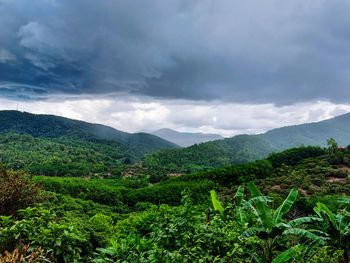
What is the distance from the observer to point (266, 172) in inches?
3408

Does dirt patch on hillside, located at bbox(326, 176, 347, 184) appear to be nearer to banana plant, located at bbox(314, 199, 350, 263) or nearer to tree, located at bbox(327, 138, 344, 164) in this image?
tree, located at bbox(327, 138, 344, 164)

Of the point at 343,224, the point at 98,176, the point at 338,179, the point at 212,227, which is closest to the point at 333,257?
the point at 343,224

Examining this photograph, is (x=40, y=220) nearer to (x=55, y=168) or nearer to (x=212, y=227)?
(x=212, y=227)

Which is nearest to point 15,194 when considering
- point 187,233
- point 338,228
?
point 187,233

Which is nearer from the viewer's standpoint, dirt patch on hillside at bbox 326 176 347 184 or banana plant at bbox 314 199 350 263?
banana plant at bbox 314 199 350 263

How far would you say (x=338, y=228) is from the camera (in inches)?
464

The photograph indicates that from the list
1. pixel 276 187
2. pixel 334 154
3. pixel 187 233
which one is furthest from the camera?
pixel 334 154

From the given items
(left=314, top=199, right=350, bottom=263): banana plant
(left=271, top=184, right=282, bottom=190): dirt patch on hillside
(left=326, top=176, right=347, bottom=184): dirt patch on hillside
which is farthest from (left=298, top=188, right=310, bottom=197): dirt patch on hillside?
(left=314, top=199, right=350, bottom=263): banana plant

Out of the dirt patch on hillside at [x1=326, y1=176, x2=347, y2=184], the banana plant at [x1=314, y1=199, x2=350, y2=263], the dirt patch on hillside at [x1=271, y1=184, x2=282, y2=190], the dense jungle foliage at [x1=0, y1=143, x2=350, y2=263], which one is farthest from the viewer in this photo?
the dirt patch on hillside at [x1=326, y1=176, x2=347, y2=184]

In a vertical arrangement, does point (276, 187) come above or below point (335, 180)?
below

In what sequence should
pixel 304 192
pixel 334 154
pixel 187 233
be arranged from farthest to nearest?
pixel 334 154
pixel 304 192
pixel 187 233

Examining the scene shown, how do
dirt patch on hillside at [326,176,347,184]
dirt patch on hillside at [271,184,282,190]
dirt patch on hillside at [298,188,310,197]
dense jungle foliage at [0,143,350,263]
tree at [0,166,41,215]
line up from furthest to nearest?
dirt patch on hillside at [326,176,347,184] → dirt patch on hillside at [271,184,282,190] → dirt patch on hillside at [298,188,310,197] → tree at [0,166,41,215] → dense jungle foliage at [0,143,350,263]

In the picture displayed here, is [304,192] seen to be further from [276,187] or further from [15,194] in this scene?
[15,194]

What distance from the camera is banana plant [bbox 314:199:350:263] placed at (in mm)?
11789
